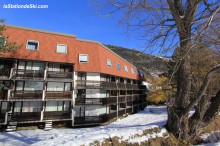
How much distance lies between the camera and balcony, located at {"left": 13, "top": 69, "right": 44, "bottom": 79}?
1914 centimetres

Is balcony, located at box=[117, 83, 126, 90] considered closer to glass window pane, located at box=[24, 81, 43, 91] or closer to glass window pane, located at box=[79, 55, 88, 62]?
glass window pane, located at box=[79, 55, 88, 62]

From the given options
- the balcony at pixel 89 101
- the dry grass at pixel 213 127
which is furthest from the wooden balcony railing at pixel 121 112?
the dry grass at pixel 213 127

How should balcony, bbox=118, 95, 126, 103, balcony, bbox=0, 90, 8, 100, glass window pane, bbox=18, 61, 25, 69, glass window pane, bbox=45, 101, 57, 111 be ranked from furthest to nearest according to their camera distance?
1. balcony, bbox=118, 95, 126, 103
2. glass window pane, bbox=45, 101, 57, 111
3. glass window pane, bbox=18, 61, 25, 69
4. balcony, bbox=0, 90, 8, 100

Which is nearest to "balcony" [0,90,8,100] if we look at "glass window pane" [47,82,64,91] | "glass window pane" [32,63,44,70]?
"glass window pane" [32,63,44,70]

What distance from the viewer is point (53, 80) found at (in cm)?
2078

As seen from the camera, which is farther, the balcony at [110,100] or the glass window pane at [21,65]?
the balcony at [110,100]

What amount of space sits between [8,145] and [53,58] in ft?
35.9

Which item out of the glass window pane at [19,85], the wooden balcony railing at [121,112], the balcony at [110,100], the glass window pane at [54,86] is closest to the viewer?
the glass window pane at [19,85]

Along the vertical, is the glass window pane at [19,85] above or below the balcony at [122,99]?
above

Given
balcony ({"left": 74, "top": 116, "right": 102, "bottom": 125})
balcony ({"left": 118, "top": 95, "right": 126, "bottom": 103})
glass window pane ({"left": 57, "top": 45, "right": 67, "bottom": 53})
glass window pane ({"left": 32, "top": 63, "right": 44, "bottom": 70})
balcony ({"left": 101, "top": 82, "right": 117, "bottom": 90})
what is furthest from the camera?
balcony ({"left": 118, "top": 95, "right": 126, "bottom": 103})

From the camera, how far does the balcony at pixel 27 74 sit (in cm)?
1914

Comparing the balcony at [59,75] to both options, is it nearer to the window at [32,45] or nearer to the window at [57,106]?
the window at [57,106]

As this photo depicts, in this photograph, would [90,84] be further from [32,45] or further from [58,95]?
[32,45]

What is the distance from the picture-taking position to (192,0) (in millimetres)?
5137
